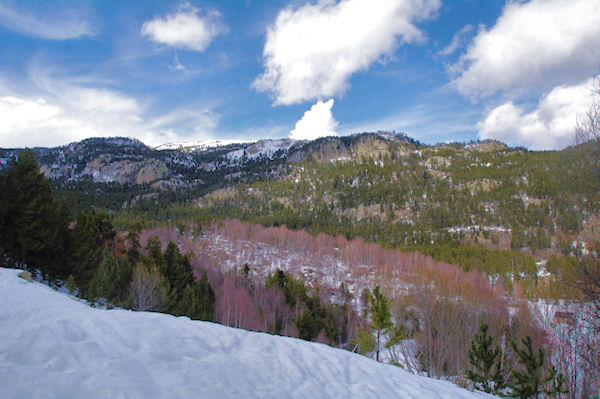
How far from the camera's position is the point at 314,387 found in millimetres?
4609

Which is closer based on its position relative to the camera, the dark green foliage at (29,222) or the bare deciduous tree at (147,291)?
the dark green foliage at (29,222)

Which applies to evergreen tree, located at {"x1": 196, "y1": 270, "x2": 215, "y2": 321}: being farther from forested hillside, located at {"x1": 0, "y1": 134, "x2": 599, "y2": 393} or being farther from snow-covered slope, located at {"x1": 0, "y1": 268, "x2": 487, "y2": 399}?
snow-covered slope, located at {"x1": 0, "y1": 268, "x2": 487, "y2": 399}

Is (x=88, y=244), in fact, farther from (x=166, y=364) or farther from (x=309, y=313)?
(x=166, y=364)

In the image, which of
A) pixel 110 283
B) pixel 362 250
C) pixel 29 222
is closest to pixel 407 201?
pixel 362 250

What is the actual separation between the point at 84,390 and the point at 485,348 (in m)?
12.1

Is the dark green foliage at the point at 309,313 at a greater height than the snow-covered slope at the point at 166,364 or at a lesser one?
lesser

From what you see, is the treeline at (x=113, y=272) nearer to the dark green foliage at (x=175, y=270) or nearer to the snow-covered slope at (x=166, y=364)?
the dark green foliage at (x=175, y=270)

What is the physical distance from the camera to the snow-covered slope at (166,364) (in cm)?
302

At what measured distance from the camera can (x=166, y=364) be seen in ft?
12.7

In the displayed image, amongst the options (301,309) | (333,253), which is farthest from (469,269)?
(301,309)

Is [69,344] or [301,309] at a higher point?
[69,344]

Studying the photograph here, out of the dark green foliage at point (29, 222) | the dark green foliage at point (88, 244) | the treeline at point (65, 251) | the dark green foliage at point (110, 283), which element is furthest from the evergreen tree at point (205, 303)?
the dark green foliage at point (29, 222)

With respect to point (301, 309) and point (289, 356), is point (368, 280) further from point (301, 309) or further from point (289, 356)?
point (289, 356)

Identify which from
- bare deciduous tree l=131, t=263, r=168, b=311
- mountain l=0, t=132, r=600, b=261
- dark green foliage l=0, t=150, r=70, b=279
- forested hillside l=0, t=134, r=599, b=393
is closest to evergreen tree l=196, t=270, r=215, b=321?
forested hillside l=0, t=134, r=599, b=393
